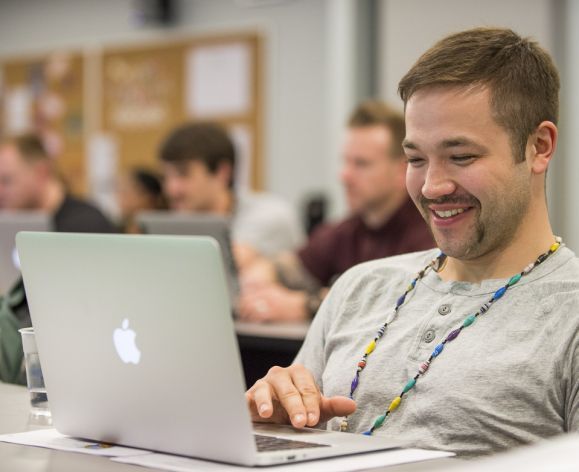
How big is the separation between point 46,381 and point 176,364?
0.31 metres

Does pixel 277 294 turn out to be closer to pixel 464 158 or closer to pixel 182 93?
pixel 464 158

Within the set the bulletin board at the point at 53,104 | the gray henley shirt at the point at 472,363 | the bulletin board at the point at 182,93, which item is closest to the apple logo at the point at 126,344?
the gray henley shirt at the point at 472,363

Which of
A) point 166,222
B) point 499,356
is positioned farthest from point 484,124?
point 166,222

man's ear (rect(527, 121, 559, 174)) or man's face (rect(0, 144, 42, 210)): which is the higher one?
man's ear (rect(527, 121, 559, 174))

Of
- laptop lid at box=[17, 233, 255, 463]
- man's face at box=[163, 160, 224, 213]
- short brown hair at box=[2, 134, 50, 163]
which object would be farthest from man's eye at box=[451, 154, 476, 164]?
short brown hair at box=[2, 134, 50, 163]

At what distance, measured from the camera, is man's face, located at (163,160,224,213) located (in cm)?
430

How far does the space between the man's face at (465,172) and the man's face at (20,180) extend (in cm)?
374

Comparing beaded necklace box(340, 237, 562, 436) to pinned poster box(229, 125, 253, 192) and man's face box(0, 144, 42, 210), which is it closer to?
man's face box(0, 144, 42, 210)

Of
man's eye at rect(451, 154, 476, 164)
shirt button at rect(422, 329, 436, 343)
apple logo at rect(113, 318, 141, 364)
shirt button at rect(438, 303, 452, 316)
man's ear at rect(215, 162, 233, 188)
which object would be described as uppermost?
man's eye at rect(451, 154, 476, 164)

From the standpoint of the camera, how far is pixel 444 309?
60.0 inches

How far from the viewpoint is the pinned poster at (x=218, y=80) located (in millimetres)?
5926

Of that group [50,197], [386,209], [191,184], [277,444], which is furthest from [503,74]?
[50,197]

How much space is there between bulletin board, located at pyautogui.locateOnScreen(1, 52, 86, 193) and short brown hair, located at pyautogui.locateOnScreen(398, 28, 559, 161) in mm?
5312

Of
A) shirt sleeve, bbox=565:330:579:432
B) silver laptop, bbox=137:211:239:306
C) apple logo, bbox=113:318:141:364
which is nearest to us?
apple logo, bbox=113:318:141:364
